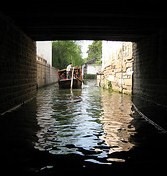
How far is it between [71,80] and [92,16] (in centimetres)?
2477

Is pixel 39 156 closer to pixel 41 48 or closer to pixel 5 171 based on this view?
pixel 5 171

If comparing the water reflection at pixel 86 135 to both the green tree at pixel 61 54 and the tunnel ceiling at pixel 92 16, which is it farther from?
the green tree at pixel 61 54

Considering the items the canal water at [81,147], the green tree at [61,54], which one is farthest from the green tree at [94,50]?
the canal water at [81,147]

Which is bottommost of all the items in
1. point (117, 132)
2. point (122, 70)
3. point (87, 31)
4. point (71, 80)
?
point (117, 132)

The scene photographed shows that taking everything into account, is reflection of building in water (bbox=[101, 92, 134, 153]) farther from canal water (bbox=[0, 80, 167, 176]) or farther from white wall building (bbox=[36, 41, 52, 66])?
white wall building (bbox=[36, 41, 52, 66])

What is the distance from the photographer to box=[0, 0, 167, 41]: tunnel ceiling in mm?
10531

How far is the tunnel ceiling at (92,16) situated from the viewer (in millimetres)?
10531

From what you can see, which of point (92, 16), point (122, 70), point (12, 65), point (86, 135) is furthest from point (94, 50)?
point (86, 135)

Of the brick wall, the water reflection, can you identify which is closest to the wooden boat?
the brick wall

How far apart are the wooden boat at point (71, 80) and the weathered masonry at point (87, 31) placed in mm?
16466

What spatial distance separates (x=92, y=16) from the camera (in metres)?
12.4

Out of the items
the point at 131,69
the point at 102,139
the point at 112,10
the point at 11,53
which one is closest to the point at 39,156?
the point at 102,139

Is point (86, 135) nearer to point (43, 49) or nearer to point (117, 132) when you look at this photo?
point (117, 132)

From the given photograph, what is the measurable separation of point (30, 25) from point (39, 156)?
954 cm
